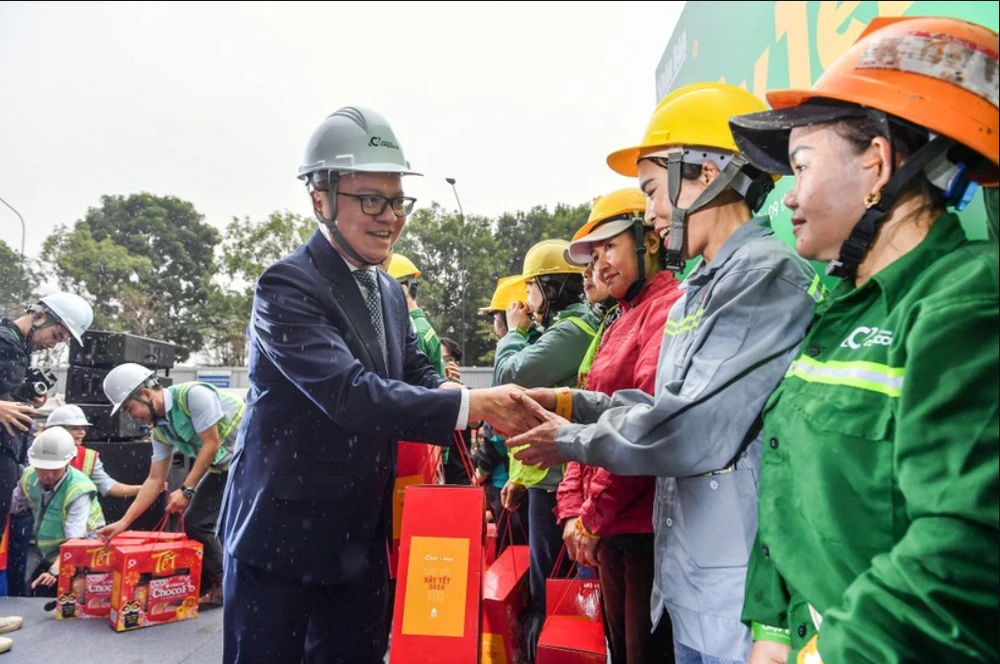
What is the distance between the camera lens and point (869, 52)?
1.15 metres

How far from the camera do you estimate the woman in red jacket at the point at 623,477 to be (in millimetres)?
2082

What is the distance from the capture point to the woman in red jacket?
2.08m

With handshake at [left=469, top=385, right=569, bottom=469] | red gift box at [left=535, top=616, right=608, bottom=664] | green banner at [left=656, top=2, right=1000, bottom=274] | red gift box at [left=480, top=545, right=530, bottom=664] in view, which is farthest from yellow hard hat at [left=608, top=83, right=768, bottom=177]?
red gift box at [left=480, top=545, right=530, bottom=664]

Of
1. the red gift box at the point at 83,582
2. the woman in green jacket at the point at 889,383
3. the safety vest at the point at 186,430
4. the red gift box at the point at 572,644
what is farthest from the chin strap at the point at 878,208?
the red gift box at the point at 83,582

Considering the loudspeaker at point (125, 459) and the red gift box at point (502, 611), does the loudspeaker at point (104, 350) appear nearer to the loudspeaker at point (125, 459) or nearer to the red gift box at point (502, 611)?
the loudspeaker at point (125, 459)

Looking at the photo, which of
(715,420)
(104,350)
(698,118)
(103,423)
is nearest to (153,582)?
(103,423)

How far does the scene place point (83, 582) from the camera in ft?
16.3

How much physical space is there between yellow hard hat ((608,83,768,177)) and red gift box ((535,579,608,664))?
6.26 ft

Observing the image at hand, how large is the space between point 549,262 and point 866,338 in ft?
9.99

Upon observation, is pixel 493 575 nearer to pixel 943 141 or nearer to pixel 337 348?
pixel 337 348

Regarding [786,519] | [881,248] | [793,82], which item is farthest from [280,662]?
[793,82]

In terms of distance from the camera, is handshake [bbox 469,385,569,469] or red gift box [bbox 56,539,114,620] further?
red gift box [bbox 56,539,114,620]

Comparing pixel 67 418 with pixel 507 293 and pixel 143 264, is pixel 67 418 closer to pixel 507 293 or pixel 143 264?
pixel 507 293

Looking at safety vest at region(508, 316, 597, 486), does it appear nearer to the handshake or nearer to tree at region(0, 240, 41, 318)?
the handshake
